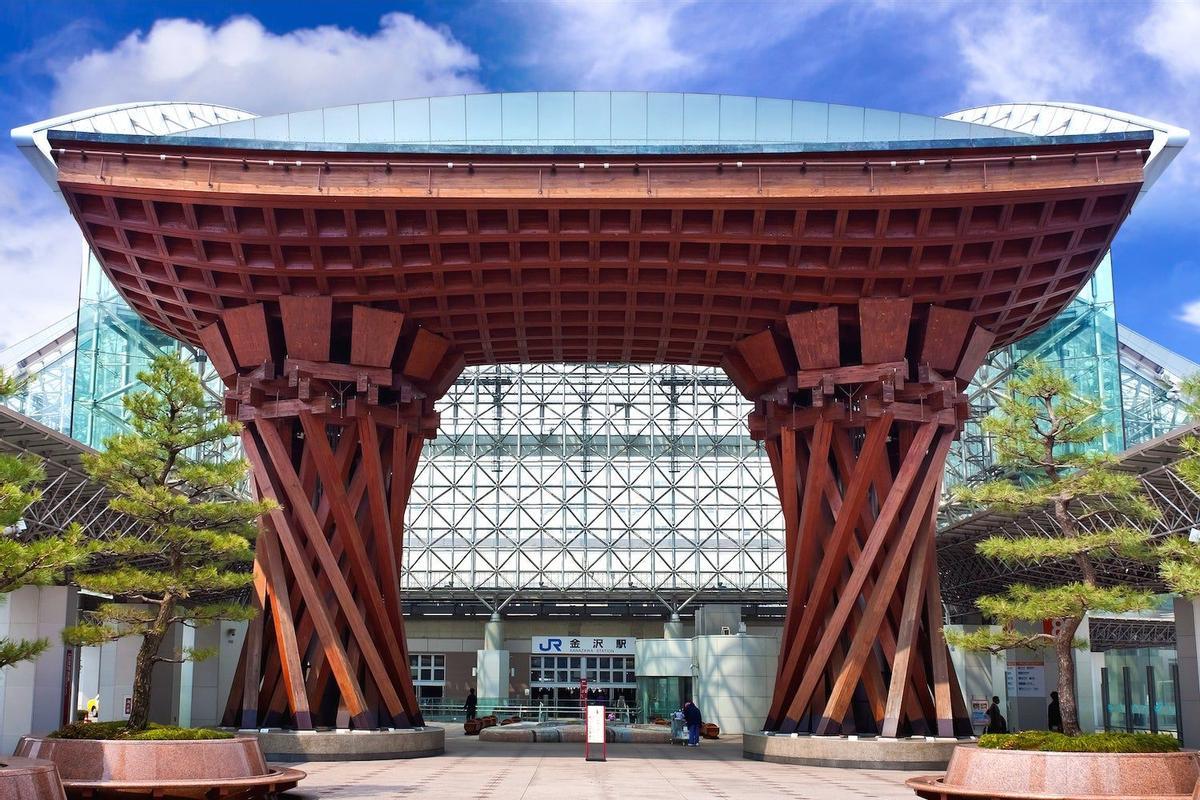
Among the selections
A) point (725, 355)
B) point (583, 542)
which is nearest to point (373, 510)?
point (725, 355)

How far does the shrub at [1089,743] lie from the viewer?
14555 millimetres

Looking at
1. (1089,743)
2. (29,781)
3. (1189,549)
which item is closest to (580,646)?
(1089,743)

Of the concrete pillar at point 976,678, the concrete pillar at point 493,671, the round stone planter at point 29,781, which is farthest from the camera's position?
the concrete pillar at point 493,671

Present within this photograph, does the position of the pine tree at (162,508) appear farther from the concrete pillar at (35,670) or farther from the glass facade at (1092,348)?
the glass facade at (1092,348)

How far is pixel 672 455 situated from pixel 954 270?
3674 cm

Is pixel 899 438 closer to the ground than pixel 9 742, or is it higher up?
higher up

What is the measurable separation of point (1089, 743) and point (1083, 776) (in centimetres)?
76

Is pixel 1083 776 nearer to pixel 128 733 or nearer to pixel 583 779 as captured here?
pixel 583 779

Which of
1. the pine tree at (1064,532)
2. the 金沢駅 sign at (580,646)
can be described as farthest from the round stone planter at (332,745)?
the 金沢駅 sign at (580,646)

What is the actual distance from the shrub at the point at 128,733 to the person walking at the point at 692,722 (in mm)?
17281

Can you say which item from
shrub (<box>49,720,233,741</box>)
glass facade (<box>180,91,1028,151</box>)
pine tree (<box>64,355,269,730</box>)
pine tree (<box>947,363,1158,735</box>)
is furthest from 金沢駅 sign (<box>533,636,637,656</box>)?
shrub (<box>49,720,233,741</box>)

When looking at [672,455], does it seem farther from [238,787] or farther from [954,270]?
[238,787]

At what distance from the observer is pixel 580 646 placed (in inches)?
2217

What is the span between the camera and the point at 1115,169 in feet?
69.4
